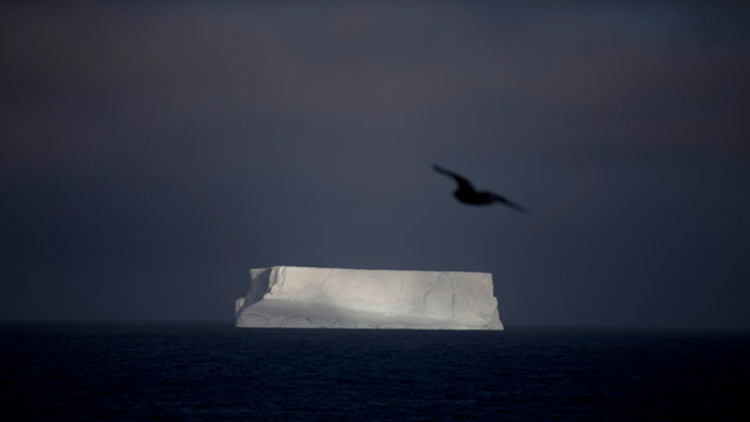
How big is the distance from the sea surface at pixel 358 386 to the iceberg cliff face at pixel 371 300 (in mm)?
12137

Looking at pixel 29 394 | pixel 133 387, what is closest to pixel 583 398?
pixel 133 387

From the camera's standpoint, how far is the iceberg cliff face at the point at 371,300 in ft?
237

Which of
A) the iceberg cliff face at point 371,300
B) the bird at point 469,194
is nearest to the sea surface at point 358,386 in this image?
the iceberg cliff face at point 371,300

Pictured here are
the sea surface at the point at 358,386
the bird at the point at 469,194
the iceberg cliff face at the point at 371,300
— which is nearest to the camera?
the bird at the point at 469,194

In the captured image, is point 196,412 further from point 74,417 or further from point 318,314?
point 318,314

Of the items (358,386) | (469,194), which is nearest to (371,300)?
(358,386)

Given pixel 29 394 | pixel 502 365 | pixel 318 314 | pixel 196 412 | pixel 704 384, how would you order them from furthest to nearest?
pixel 318 314
pixel 502 365
pixel 704 384
pixel 29 394
pixel 196 412

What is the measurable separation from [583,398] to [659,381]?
9.98 meters

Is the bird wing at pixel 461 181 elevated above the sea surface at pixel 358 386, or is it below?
above

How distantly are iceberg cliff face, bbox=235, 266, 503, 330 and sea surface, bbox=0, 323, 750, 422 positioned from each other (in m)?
12.1

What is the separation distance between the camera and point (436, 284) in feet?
246

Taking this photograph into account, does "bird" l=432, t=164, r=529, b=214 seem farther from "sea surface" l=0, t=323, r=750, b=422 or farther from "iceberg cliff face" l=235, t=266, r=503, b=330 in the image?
"iceberg cliff face" l=235, t=266, r=503, b=330

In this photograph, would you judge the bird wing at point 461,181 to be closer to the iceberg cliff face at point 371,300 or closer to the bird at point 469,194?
the bird at point 469,194

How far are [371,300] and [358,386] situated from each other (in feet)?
123
